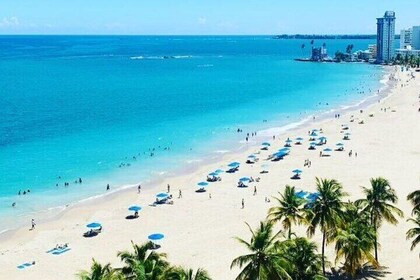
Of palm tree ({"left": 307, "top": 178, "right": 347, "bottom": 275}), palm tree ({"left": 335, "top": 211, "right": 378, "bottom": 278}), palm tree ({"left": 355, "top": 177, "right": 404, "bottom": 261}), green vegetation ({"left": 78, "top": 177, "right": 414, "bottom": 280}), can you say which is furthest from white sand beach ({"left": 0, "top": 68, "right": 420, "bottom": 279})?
palm tree ({"left": 307, "top": 178, "right": 347, "bottom": 275})

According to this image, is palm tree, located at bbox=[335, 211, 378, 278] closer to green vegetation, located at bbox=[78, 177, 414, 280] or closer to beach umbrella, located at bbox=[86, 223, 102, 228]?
green vegetation, located at bbox=[78, 177, 414, 280]

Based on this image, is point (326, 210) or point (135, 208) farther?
point (135, 208)

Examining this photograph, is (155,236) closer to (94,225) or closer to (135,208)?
(94,225)

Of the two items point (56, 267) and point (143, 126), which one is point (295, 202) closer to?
point (56, 267)

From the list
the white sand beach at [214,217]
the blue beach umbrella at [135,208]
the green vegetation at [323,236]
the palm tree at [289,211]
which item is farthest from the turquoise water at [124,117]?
the green vegetation at [323,236]

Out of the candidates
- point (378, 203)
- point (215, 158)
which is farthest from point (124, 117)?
point (378, 203)

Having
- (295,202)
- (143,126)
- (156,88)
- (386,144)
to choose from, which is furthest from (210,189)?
(156,88)
